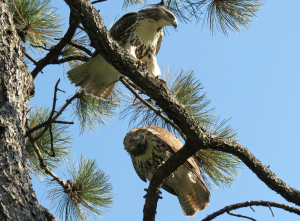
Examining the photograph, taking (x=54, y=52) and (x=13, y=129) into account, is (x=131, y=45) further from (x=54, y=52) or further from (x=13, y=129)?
(x=13, y=129)

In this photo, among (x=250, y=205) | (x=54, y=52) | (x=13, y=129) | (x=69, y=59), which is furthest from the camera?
(x=69, y=59)

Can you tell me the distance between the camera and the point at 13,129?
1.96m

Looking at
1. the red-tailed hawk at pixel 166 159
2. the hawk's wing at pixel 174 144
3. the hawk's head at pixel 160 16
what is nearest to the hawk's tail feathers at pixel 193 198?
the red-tailed hawk at pixel 166 159

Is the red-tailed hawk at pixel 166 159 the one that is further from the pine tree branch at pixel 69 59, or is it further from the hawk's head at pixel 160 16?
the hawk's head at pixel 160 16

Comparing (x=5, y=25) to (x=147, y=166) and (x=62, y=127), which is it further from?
(x=147, y=166)

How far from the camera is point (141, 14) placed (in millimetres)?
3422

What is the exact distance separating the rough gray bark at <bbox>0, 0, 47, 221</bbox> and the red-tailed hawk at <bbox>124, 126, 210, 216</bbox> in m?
1.39

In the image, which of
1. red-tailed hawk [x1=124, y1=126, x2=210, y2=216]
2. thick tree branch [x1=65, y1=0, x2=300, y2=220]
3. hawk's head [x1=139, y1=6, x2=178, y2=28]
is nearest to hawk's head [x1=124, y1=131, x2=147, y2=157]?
red-tailed hawk [x1=124, y1=126, x2=210, y2=216]

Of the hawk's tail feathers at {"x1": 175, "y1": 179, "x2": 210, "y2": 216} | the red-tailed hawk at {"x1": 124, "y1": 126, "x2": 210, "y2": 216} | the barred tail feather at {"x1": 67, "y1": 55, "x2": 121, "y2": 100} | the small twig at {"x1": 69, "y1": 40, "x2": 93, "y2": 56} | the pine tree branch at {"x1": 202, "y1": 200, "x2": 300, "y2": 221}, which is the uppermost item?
the small twig at {"x1": 69, "y1": 40, "x2": 93, "y2": 56}

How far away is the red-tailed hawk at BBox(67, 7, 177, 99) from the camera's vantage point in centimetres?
338

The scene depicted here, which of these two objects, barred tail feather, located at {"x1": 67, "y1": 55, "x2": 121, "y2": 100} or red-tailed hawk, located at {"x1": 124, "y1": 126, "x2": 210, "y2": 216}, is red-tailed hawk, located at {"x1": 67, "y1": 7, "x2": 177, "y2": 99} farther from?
red-tailed hawk, located at {"x1": 124, "y1": 126, "x2": 210, "y2": 216}

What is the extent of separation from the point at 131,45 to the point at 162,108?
128 cm

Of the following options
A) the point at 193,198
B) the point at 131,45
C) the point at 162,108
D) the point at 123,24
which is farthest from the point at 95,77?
the point at 193,198

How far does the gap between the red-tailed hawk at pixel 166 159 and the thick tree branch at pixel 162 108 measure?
843mm
